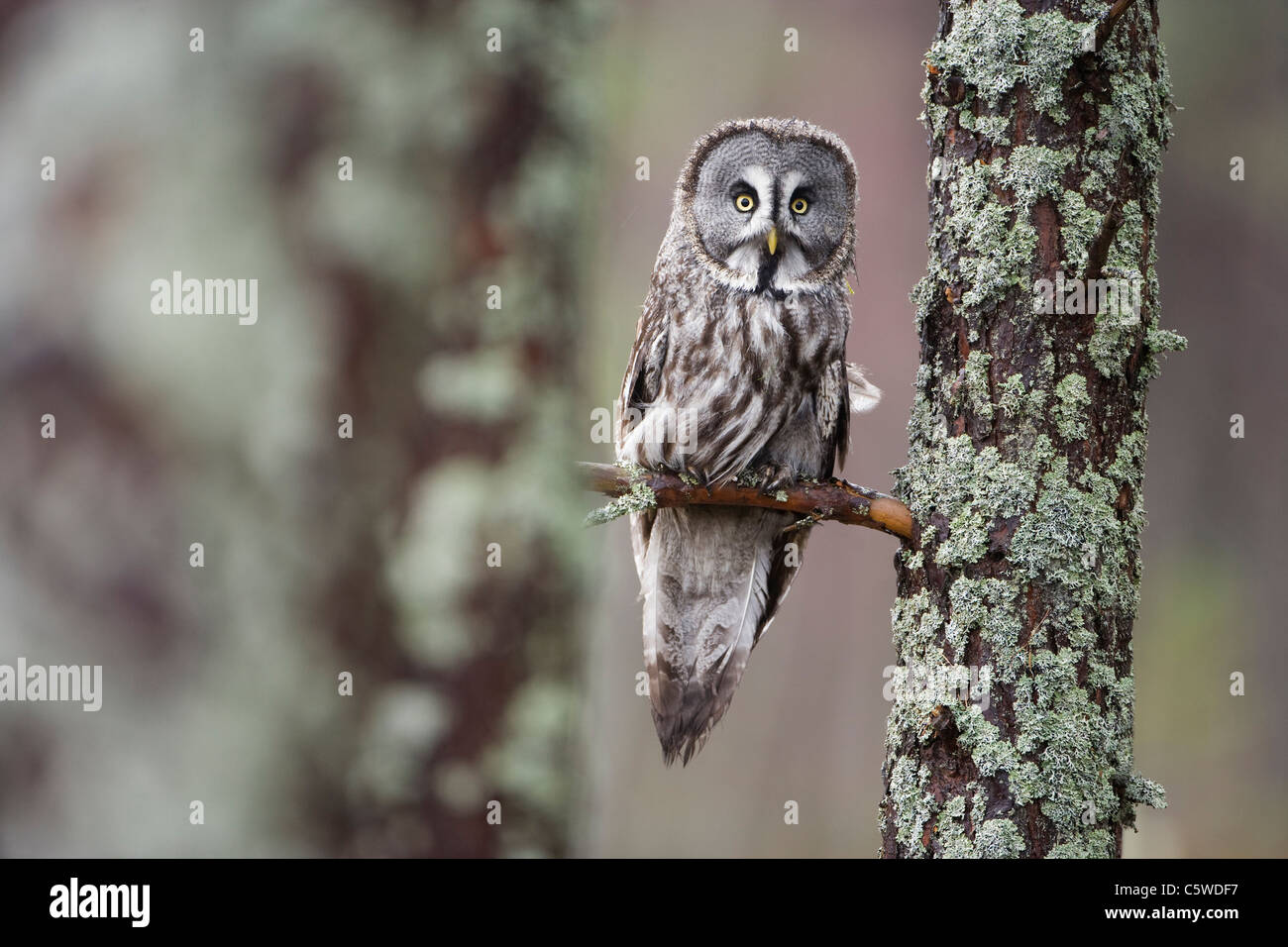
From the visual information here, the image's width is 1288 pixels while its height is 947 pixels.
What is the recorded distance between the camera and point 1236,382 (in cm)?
598

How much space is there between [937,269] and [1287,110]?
490 cm

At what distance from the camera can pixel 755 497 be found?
8.84ft

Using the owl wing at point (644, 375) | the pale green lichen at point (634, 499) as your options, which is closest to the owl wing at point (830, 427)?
the owl wing at point (644, 375)

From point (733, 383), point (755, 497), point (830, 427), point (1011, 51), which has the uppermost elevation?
point (1011, 51)

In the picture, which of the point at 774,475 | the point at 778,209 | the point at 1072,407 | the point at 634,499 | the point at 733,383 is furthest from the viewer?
the point at 778,209

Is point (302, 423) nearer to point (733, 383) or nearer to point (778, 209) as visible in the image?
point (733, 383)

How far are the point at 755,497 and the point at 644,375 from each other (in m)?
0.83

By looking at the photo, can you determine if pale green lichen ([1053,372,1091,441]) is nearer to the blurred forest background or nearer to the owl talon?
the owl talon

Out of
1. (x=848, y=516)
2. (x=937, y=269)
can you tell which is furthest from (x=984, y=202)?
(x=848, y=516)

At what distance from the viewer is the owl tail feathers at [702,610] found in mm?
3318

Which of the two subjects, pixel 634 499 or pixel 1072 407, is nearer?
pixel 1072 407

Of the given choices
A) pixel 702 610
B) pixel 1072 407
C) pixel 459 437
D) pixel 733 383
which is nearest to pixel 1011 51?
pixel 1072 407

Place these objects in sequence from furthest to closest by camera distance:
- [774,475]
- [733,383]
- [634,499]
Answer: [733,383], [774,475], [634,499]

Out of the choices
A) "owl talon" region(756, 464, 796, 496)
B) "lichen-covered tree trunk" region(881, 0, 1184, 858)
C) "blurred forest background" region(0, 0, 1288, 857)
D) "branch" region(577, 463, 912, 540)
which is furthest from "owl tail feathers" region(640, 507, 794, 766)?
"blurred forest background" region(0, 0, 1288, 857)
